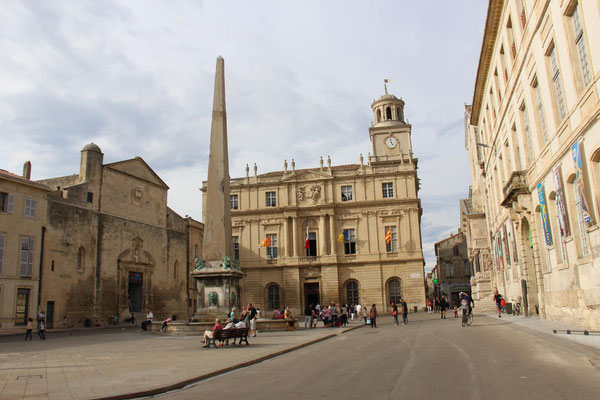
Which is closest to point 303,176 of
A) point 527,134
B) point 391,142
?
point 391,142

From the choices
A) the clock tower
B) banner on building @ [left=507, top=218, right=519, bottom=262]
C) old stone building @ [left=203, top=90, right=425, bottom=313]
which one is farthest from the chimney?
the clock tower

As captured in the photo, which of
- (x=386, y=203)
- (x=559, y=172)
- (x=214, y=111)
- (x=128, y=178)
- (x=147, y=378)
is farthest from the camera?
(x=386, y=203)

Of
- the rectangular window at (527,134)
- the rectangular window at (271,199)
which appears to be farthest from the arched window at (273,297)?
the rectangular window at (527,134)

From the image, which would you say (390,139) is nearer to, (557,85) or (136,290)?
(136,290)

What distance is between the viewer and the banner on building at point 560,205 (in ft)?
50.6

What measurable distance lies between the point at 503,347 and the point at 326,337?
721cm

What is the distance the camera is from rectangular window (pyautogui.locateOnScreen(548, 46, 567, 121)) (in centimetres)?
1565

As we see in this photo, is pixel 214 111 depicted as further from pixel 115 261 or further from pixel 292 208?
pixel 292 208

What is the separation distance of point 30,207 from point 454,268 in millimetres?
58743

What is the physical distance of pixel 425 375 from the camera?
8156 mm

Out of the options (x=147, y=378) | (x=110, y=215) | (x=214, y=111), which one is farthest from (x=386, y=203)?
(x=147, y=378)

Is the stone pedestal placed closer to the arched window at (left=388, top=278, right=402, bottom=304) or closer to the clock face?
the arched window at (left=388, top=278, right=402, bottom=304)

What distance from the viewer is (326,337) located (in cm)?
1775

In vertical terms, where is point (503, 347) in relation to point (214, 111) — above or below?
below
